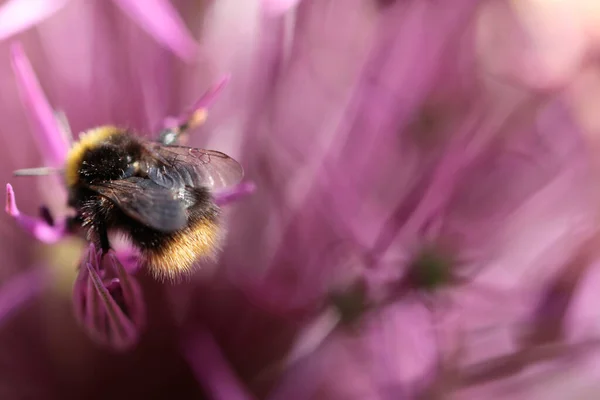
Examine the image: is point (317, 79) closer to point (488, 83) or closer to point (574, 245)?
point (488, 83)

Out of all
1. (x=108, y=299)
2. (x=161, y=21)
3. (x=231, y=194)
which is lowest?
(x=108, y=299)

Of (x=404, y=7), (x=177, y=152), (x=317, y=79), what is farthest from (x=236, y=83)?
(x=177, y=152)

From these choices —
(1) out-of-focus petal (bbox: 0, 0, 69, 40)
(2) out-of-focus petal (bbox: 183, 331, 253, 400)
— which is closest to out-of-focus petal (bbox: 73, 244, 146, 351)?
(2) out-of-focus petal (bbox: 183, 331, 253, 400)

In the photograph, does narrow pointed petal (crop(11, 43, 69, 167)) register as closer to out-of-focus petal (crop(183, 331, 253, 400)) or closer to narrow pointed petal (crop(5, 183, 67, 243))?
narrow pointed petal (crop(5, 183, 67, 243))

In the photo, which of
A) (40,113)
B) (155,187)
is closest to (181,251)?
(155,187)

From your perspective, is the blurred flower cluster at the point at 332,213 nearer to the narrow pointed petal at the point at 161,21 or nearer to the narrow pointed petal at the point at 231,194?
the narrow pointed petal at the point at 161,21

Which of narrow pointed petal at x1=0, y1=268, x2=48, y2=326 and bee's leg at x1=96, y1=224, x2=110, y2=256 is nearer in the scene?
bee's leg at x1=96, y1=224, x2=110, y2=256

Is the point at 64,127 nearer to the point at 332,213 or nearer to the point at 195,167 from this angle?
the point at 195,167
